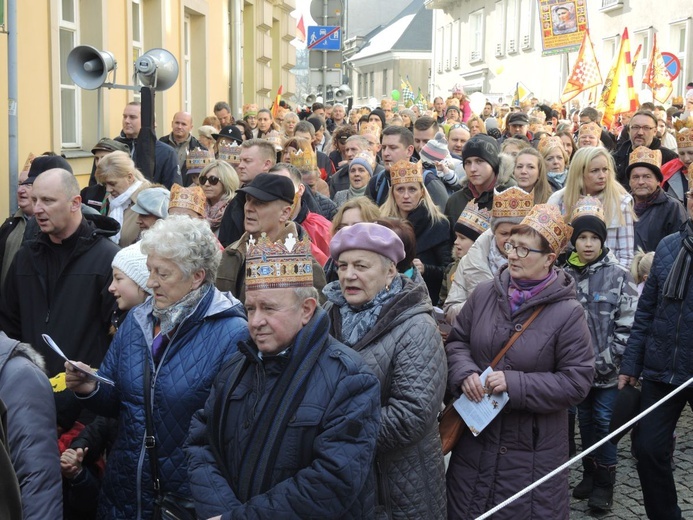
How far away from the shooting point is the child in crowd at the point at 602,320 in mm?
5867

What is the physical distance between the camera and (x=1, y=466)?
213 centimetres

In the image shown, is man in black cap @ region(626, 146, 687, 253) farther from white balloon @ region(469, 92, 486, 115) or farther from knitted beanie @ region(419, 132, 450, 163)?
white balloon @ region(469, 92, 486, 115)

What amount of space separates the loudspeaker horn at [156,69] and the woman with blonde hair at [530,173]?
3747 millimetres

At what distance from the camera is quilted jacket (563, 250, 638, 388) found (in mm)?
5863

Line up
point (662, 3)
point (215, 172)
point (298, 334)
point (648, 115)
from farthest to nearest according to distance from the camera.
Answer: point (662, 3) → point (648, 115) → point (215, 172) → point (298, 334)

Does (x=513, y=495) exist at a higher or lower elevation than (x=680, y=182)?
lower

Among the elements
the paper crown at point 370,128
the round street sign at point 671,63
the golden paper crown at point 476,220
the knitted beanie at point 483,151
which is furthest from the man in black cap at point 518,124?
the round street sign at point 671,63

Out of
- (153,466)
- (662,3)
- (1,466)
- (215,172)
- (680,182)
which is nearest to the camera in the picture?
(1,466)

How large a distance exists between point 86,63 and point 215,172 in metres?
3.02

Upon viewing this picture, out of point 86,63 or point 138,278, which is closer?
point 138,278

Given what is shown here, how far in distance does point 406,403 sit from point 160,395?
3.04 ft

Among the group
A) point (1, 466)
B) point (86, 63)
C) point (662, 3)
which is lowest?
point (1, 466)

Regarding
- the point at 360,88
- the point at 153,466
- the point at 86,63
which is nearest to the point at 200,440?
the point at 153,466

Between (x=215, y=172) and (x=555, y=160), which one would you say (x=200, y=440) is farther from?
(x=555, y=160)
